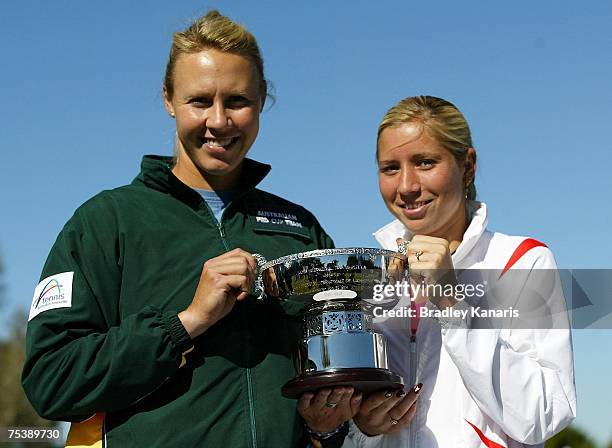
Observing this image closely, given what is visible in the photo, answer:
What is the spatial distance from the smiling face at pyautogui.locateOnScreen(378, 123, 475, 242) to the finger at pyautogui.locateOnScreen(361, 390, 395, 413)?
748 mm

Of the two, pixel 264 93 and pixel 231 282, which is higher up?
pixel 264 93

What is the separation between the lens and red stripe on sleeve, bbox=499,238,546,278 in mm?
3455

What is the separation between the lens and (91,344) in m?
2.95

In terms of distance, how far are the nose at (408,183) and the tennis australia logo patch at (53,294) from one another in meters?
1.35

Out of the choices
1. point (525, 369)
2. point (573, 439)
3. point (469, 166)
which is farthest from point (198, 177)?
point (573, 439)

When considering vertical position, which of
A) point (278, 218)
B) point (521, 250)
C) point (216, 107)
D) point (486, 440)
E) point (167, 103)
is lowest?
point (486, 440)

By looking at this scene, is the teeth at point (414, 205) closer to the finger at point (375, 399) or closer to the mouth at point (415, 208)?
the mouth at point (415, 208)

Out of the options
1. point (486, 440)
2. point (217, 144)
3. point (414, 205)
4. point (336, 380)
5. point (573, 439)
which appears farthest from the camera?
point (573, 439)

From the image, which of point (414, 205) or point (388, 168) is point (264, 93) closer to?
point (388, 168)

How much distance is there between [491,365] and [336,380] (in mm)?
552

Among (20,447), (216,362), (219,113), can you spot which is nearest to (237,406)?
(216,362)

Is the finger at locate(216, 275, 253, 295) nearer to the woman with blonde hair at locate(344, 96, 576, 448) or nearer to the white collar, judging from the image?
the woman with blonde hair at locate(344, 96, 576, 448)

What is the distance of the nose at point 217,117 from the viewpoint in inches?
129

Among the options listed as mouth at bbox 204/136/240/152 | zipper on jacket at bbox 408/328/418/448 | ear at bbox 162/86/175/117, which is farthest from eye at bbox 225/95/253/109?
zipper on jacket at bbox 408/328/418/448
